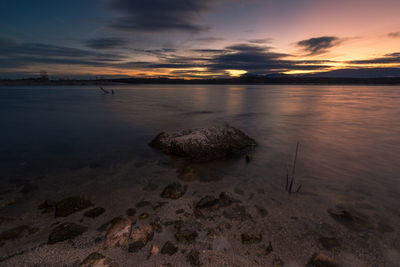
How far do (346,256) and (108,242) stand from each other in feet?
13.0

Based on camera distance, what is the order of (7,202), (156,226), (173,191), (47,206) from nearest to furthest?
(156,226) → (47,206) → (7,202) → (173,191)

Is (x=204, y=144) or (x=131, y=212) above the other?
(x=204, y=144)

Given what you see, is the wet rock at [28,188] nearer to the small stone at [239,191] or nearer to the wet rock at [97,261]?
the wet rock at [97,261]

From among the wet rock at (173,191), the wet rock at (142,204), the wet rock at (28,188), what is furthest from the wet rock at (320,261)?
the wet rock at (28,188)

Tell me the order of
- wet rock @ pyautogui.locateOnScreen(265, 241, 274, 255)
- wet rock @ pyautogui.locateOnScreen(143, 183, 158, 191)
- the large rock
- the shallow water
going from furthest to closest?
the large rock → wet rock @ pyautogui.locateOnScreen(143, 183, 158, 191) → the shallow water → wet rock @ pyautogui.locateOnScreen(265, 241, 274, 255)

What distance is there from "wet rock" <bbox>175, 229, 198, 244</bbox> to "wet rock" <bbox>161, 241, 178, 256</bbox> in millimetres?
158

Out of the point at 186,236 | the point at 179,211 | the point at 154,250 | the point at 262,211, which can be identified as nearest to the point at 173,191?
the point at 179,211

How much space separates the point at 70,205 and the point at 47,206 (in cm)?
61

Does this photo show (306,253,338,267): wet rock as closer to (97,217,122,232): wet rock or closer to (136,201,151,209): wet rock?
(136,201,151,209): wet rock

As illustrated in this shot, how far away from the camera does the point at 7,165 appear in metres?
6.66

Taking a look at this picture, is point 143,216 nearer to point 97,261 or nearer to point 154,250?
point 154,250

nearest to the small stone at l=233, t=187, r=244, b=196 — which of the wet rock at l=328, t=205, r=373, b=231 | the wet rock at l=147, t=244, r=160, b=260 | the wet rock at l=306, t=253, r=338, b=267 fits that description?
the wet rock at l=328, t=205, r=373, b=231

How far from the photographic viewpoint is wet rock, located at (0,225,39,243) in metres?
3.46

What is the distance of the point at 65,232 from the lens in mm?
3502
